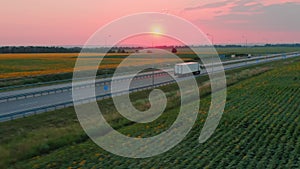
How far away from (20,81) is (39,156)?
3129 cm

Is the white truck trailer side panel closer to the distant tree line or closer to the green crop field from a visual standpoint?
the green crop field

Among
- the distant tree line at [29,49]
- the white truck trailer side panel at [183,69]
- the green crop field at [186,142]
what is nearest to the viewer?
the green crop field at [186,142]

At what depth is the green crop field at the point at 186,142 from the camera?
43.6 ft

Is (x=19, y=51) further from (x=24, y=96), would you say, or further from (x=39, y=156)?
(x=39, y=156)

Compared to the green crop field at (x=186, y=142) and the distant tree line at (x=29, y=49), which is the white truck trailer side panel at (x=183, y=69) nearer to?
the green crop field at (x=186, y=142)

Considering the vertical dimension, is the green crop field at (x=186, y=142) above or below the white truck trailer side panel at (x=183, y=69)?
below

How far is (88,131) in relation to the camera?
19.1 m

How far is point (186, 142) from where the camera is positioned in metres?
16.2

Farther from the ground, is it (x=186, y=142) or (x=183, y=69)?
(x=183, y=69)

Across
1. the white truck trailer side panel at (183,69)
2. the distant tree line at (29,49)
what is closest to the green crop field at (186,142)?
the white truck trailer side panel at (183,69)

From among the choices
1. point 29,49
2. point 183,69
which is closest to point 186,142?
point 183,69

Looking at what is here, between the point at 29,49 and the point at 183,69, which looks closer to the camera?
the point at 183,69

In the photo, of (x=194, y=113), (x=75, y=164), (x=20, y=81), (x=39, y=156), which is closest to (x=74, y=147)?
(x=39, y=156)

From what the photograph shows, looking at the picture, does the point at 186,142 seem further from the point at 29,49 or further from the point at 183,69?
the point at 29,49
